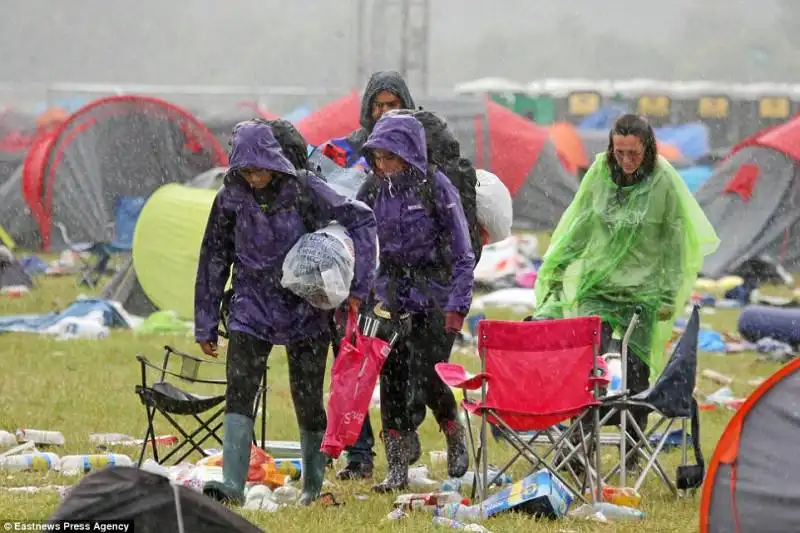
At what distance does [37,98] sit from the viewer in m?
53.9

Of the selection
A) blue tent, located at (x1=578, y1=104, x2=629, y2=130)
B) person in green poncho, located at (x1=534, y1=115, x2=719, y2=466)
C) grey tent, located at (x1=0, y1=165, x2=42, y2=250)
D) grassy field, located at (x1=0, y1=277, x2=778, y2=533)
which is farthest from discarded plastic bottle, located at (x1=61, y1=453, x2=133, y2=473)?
blue tent, located at (x1=578, y1=104, x2=629, y2=130)

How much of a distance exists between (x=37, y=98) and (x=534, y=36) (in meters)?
47.7

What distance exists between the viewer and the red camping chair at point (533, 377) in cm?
638

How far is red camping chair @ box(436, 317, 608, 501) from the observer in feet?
20.9

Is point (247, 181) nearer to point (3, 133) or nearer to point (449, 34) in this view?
point (3, 133)

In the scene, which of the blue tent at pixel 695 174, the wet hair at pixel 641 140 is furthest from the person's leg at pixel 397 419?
the blue tent at pixel 695 174

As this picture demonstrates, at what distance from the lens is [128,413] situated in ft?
30.2

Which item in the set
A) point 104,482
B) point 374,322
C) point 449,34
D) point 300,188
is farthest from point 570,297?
point 449,34

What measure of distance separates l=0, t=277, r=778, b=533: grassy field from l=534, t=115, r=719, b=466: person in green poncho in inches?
31.2

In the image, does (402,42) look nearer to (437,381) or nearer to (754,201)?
(754,201)

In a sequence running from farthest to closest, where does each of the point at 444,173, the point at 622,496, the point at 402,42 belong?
the point at 402,42 < the point at 444,173 < the point at 622,496

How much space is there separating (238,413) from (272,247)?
0.67 meters

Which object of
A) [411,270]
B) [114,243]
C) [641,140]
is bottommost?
[114,243]

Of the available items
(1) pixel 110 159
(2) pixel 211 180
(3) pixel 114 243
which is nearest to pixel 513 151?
(1) pixel 110 159
